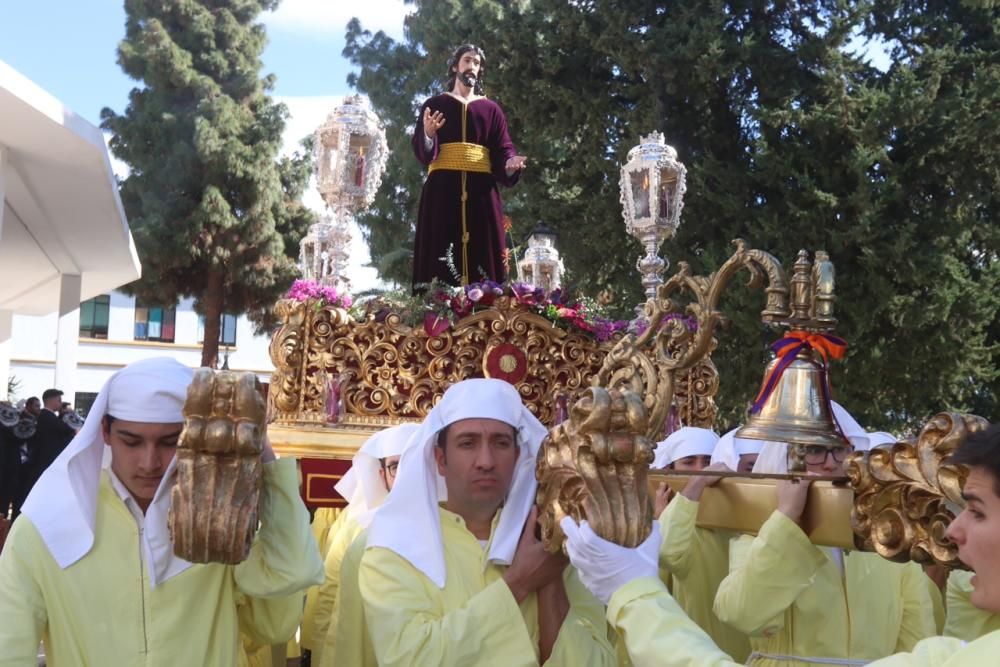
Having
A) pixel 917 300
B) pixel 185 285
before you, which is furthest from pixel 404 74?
pixel 917 300

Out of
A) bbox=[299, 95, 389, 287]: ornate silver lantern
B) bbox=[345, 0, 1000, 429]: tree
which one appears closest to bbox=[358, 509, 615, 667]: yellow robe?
bbox=[299, 95, 389, 287]: ornate silver lantern

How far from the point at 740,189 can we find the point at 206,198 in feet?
48.7

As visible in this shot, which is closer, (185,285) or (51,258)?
(51,258)

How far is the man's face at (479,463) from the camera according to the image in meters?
2.96

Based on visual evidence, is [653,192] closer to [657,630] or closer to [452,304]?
[452,304]

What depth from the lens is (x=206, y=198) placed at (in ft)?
83.0

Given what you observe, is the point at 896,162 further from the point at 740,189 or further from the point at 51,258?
the point at 51,258

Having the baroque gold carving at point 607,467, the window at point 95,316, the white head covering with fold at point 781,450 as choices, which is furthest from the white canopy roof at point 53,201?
the window at point 95,316

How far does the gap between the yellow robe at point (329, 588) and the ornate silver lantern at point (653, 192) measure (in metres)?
2.98

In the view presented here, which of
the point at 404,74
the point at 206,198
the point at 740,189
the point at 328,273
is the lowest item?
the point at 328,273

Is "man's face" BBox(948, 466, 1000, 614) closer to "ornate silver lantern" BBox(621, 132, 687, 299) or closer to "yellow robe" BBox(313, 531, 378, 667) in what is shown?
"yellow robe" BBox(313, 531, 378, 667)

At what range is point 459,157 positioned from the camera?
693 centimetres

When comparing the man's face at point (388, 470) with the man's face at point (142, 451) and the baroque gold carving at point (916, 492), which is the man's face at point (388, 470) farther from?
the baroque gold carving at point (916, 492)

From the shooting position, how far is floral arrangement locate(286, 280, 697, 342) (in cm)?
589
